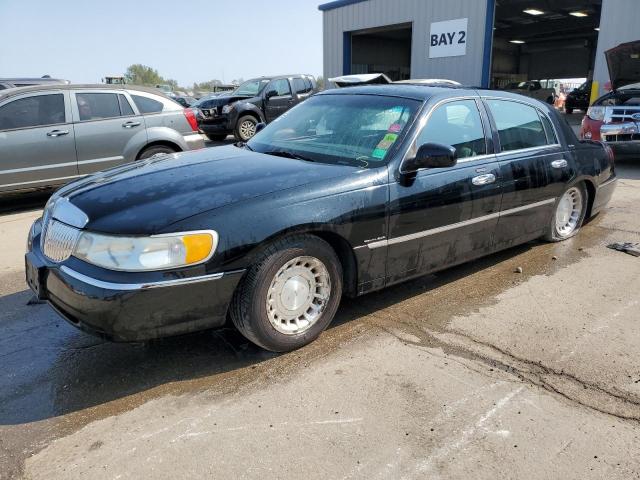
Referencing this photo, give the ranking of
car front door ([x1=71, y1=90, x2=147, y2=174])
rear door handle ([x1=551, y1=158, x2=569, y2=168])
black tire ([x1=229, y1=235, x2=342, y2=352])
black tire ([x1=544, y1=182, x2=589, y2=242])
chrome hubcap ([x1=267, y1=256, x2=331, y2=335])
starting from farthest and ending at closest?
car front door ([x1=71, y1=90, x2=147, y2=174]), black tire ([x1=544, y1=182, x2=589, y2=242]), rear door handle ([x1=551, y1=158, x2=569, y2=168]), chrome hubcap ([x1=267, y1=256, x2=331, y2=335]), black tire ([x1=229, y1=235, x2=342, y2=352])

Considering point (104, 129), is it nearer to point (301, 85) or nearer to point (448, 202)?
point (448, 202)

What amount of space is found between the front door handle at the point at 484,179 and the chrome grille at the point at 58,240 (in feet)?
9.03

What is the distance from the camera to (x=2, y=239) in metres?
5.81

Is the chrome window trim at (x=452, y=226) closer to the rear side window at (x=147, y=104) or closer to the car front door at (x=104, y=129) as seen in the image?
the car front door at (x=104, y=129)

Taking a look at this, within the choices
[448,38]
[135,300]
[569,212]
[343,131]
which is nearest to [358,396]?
[135,300]

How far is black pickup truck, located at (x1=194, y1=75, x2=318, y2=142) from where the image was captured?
46.3ft

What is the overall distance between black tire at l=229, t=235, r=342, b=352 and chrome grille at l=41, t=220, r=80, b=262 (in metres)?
0.91

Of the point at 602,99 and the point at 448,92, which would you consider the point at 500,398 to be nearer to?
the point at 448,92

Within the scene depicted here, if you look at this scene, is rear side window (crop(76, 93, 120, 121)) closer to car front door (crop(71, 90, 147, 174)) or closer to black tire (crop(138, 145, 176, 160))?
car front door (crop(71, 90, 147, 174))

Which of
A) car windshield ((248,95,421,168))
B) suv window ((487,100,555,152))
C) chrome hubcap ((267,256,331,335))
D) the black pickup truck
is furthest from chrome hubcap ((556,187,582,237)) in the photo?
the black pickup truck

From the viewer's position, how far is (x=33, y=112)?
7008 mm

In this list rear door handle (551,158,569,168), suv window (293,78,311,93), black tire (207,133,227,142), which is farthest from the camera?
suv window (293,78,311,93)

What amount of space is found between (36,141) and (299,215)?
5.49 m

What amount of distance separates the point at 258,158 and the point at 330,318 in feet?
4.02
